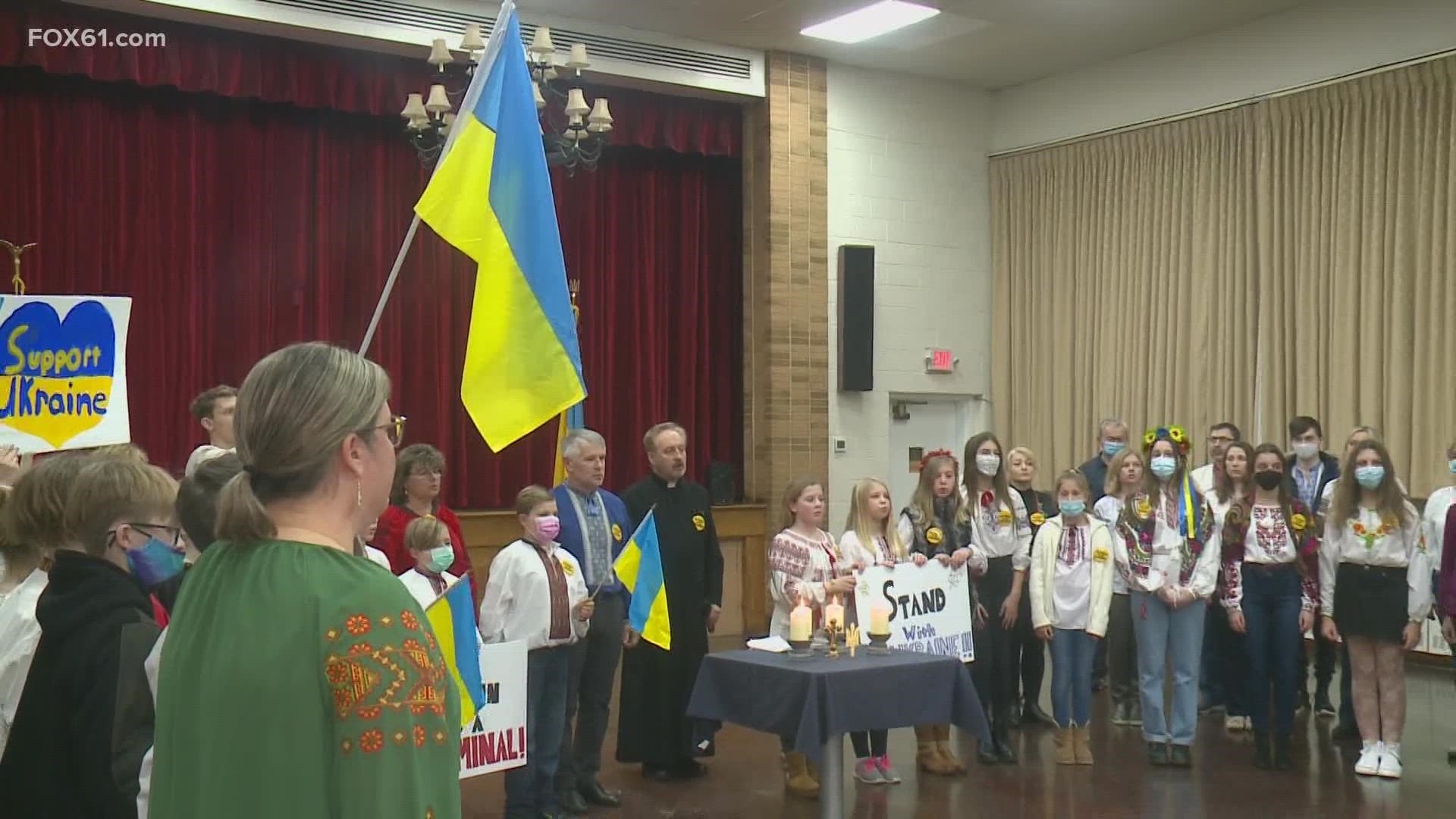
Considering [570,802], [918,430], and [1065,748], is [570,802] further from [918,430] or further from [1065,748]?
[918,430]

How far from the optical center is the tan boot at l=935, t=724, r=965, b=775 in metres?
6.05

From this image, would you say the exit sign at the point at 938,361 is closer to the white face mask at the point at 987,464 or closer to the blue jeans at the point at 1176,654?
the white face mask at the point at 987,464

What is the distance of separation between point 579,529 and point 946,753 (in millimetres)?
2007

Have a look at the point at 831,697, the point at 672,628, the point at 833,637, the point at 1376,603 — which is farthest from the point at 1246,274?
the point at 831,697

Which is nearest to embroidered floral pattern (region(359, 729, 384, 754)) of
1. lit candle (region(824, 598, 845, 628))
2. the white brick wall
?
lit candle (region(824, 598, 845, 628))

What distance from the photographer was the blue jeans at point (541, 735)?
16.7ft

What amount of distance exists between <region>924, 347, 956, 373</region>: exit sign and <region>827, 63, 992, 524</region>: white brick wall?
7 cm

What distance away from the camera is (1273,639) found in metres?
6.32

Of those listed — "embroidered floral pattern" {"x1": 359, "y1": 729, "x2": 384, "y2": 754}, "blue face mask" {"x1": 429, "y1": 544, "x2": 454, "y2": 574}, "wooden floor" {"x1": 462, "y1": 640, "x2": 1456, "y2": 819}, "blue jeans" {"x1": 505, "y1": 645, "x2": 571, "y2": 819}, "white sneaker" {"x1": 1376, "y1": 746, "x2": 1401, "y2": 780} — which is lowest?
"wooden floor" {"x1": 462, "y1": 640, "x2": 1456, "y2": 819}

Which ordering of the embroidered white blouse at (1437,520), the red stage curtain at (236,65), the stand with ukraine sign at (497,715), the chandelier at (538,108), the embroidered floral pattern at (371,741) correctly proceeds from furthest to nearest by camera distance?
1. the red stage curtain at (236,65)
2. the chandelier at (538,108)
3. the embroidered white blouse at (1437,520)
4. the stand with ukraine sign at (497,715)
5. the embroidered floral pattern at (371,741)

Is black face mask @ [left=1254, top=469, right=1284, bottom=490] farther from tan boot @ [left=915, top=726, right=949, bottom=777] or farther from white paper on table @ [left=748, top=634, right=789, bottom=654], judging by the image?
white paper on table @ [left=748, top=634, right=789, bottom=654]

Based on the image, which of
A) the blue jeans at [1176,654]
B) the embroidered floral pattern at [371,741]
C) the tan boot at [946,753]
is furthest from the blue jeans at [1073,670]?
the embroidered floral pattern at [371,741]

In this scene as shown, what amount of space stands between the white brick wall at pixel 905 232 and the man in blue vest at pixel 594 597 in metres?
5.35

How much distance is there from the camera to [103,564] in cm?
227
